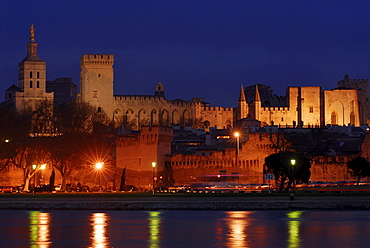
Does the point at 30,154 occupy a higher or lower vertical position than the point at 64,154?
lower

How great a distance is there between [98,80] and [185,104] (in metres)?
18.8

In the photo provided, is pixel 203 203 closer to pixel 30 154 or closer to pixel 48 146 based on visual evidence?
pixel 30 154

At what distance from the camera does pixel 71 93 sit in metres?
189

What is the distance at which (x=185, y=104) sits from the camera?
17812 cm

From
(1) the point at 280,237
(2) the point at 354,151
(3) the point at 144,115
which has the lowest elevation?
(1) the point at 280,237

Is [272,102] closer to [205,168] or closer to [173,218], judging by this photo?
[205,168]

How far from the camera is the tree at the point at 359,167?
273ft

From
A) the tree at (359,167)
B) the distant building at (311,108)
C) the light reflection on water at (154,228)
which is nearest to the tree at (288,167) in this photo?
the tree at (359,167)

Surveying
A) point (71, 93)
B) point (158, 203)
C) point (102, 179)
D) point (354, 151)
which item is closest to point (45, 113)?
point (102, 179)

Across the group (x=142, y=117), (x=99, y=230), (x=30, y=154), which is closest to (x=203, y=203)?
(x=99, y=230)

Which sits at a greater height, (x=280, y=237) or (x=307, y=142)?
(x=307, y=142)

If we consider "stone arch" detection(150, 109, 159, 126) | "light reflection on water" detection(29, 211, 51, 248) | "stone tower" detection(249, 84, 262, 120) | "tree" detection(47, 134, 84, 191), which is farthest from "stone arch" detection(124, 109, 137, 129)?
"light reflection on water" detection(29, 211, 51, 248)

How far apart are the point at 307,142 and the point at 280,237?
58.4 meters

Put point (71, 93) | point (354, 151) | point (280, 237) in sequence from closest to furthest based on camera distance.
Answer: point (280, 237) < point (354, 151) < point (71, 93)
